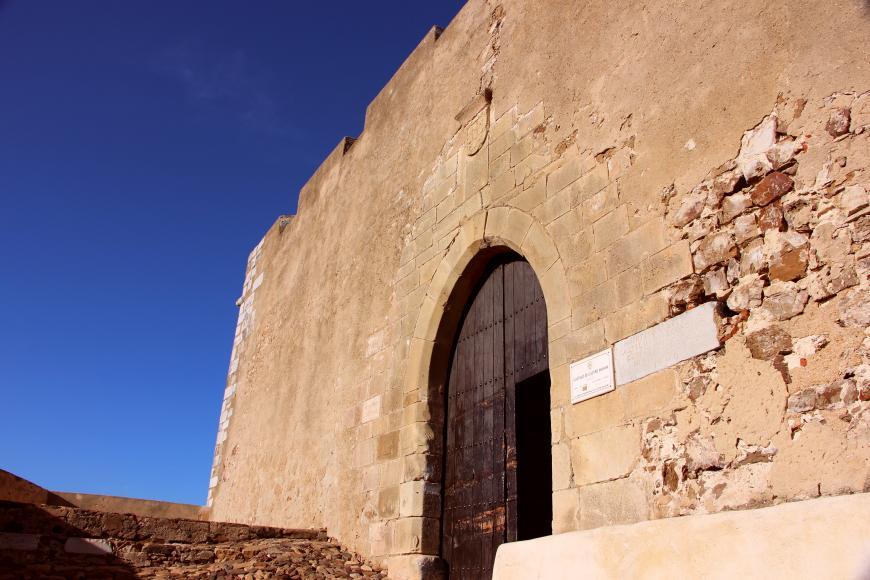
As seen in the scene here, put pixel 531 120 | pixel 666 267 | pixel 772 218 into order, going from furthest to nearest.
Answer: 1. pixel 531 120
2. pixel 666 267
3. pixel 772 218

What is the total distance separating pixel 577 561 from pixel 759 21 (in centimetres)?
245

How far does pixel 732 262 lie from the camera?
2.94 m

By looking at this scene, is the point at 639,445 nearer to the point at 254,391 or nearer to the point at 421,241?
the point at 421,241

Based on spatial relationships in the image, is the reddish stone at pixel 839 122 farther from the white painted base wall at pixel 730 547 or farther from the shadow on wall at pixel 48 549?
the shadow on wall at pixel 48 549

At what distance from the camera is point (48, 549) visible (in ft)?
13.5

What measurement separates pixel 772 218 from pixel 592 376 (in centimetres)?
112

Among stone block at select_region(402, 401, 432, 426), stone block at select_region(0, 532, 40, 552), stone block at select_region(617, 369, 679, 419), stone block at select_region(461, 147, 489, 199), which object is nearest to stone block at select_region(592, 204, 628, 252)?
stone block at select_region(617, 369, 679, 419)

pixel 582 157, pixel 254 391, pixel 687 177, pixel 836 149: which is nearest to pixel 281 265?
pixel 254 391

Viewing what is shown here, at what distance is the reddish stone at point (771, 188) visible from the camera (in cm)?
281

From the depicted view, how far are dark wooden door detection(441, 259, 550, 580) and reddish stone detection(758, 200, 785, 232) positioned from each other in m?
1.59

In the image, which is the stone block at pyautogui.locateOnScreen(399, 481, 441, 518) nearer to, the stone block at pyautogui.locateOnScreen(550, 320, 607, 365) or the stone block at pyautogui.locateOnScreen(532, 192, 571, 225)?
the stone block at pyautogui.locateOnScreen(550, 320, 607, 365)

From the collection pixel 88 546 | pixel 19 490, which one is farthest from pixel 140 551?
pixel 19 490

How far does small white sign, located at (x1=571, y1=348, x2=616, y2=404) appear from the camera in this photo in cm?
338

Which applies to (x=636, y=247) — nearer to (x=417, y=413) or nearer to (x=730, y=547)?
(x=730, y=547)
